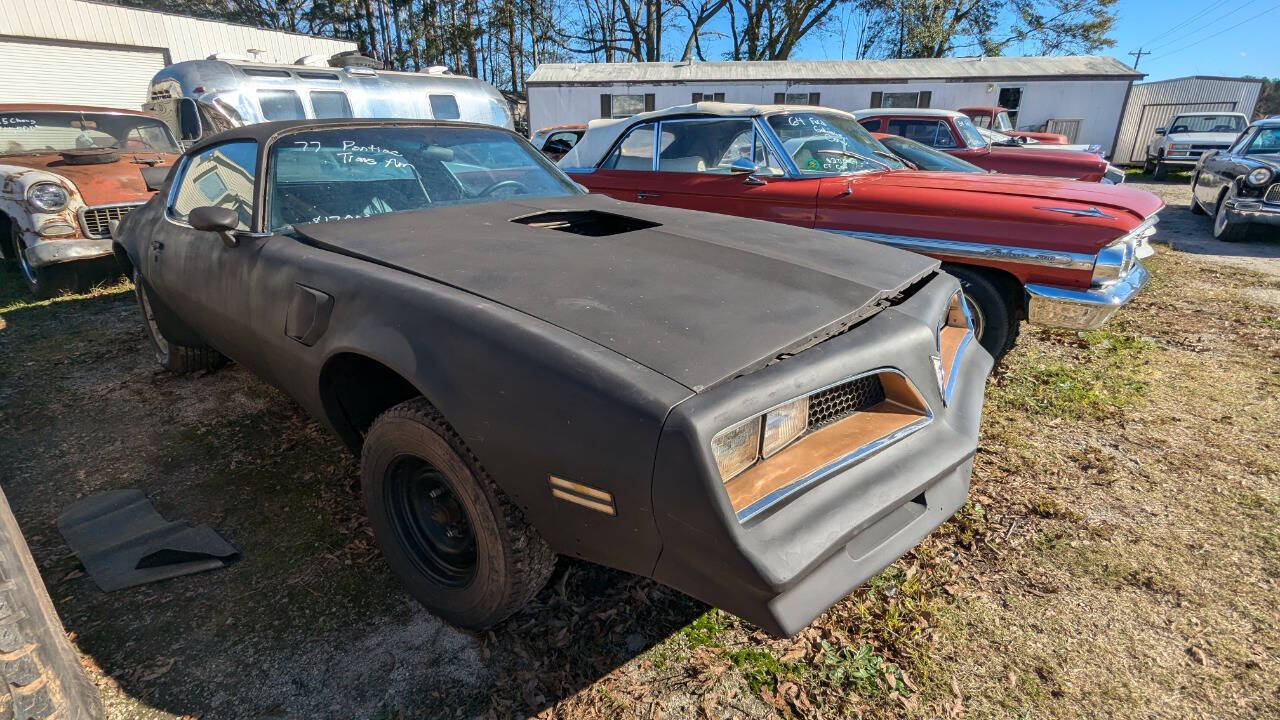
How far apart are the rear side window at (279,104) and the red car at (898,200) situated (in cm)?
600

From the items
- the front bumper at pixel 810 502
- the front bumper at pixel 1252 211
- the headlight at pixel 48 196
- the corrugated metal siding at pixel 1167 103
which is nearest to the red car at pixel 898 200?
the front bumper at pixel 810 502

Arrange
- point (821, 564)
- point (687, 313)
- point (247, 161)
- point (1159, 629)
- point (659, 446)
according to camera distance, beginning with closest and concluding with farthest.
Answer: point (659, 446) → point (821, 564) → point (687, 313) → point (1159, 629) → point (247, 161)

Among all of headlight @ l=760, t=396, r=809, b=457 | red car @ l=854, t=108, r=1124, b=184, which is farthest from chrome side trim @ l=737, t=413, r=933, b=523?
red car @ l=854, t=108, r=1124, b=184

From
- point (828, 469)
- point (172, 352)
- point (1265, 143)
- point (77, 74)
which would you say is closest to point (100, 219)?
point (172, 352)

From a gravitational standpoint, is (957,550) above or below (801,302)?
below

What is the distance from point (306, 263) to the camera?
7.11 feet

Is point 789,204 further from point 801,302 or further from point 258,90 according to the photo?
point 258,90

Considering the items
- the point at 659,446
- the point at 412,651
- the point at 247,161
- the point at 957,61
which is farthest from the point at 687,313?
the point at 957,61

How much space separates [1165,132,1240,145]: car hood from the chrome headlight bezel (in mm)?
10277

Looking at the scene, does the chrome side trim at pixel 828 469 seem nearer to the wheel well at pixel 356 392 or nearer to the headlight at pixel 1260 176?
the wheel well at pixel 356 392

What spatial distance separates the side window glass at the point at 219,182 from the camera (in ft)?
8.90

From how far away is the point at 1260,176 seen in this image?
7828mm

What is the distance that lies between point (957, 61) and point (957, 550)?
22.8 metres

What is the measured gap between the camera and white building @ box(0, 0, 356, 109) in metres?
15.3
